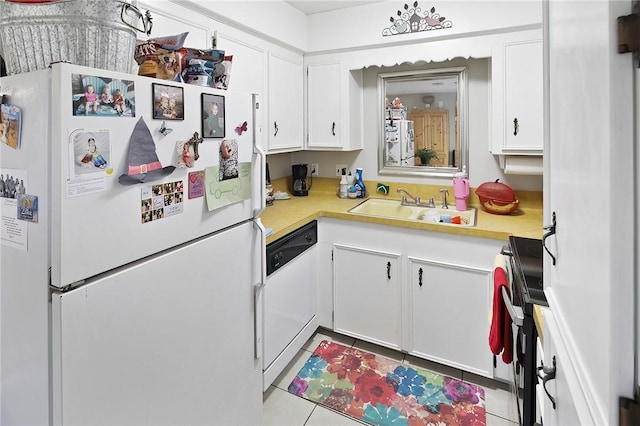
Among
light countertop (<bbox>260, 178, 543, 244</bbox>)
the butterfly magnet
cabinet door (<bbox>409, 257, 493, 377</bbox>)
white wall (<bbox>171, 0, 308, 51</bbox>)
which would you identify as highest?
white wall (<bbox>171, 0, 308, 51</bbox>)

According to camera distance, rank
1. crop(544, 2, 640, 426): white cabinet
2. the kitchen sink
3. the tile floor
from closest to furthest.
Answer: crop(544, 2, 640, 426): white cabinet < the tile floor < the kitchen sink

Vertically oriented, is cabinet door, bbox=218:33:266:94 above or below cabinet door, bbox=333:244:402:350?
above

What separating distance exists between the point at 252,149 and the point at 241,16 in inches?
42.2

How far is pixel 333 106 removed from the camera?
109 inches

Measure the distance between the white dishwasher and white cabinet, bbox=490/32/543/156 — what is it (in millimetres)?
1327

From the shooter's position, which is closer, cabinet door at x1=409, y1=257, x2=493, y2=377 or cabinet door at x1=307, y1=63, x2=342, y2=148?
cabinet door at x1=409, y1=257, x2=493, y2=377

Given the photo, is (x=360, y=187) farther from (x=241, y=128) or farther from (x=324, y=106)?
(x=241, y=128)

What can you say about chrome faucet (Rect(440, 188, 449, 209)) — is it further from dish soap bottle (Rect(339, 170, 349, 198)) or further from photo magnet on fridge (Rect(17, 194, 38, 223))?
photo magnet on fridge (Rect(17, 194, 38, 223))

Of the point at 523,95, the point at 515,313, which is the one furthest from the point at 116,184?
the point at 523,95

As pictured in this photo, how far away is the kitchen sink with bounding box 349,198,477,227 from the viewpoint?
242 centimetres

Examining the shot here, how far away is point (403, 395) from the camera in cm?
204

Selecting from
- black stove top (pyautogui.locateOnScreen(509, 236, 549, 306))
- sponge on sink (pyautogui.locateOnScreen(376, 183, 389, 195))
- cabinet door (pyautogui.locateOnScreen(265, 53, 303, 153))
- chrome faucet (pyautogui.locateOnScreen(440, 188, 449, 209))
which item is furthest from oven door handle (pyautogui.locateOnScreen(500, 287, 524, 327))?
cabinet door (pyautogui.locateOnScreen(265, 53, 303, 153))

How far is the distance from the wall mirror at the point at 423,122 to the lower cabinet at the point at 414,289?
768mm

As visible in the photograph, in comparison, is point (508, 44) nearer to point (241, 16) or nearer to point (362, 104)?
point (362, 104)
